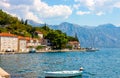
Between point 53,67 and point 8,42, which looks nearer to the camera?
point 53,67

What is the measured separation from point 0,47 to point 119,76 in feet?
430

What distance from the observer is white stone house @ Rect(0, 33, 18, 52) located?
183375 millimetres

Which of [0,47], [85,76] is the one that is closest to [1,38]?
[0,47]

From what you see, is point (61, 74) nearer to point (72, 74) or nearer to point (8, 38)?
point (72, 74)

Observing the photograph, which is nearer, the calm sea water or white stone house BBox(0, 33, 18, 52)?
the calm sea water

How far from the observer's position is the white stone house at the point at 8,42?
18338cm

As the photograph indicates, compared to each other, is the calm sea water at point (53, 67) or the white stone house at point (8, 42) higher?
the white stone house at point (8, 42)

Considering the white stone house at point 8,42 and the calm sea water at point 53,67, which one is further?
the white stone house at point 8,42

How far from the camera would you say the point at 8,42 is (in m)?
188

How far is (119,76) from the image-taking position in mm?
58750

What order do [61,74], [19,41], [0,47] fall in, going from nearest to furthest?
[61,74] < [0,47] < [19,41]

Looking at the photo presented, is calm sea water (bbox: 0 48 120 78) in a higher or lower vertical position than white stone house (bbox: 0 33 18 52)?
lower

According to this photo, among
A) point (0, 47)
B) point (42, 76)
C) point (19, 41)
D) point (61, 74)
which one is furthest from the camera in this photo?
point (19, 41)

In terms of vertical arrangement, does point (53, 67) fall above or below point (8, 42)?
below
